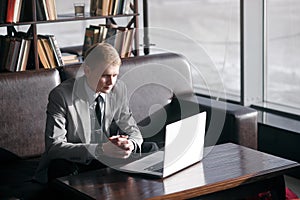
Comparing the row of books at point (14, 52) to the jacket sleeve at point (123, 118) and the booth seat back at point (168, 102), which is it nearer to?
the booth seat back at point (168, 102)

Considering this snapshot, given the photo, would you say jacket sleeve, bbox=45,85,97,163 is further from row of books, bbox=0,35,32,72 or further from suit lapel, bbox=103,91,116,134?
row of books, bbox=0,35,32,72

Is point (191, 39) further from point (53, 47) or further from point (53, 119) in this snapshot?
point (53, 119)

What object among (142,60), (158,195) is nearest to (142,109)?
(142,60)

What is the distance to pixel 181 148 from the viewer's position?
305cm

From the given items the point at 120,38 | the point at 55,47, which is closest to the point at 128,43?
the point at 120,38

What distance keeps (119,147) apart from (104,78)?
402 millimetres

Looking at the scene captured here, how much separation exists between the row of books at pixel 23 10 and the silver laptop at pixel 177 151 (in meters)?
1.49

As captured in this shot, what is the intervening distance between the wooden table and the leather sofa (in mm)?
405

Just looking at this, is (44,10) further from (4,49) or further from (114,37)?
(114,37)

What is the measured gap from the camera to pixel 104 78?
3336 mm

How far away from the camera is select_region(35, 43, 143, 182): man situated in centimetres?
330

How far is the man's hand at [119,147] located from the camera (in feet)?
10.3

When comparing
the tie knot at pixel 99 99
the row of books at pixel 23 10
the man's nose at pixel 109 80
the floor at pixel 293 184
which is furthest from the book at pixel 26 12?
the floor at pixel 293 184

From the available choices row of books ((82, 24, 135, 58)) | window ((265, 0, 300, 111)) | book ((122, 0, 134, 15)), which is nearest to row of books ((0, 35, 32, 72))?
row of books ((82, 24, 135, 58))
